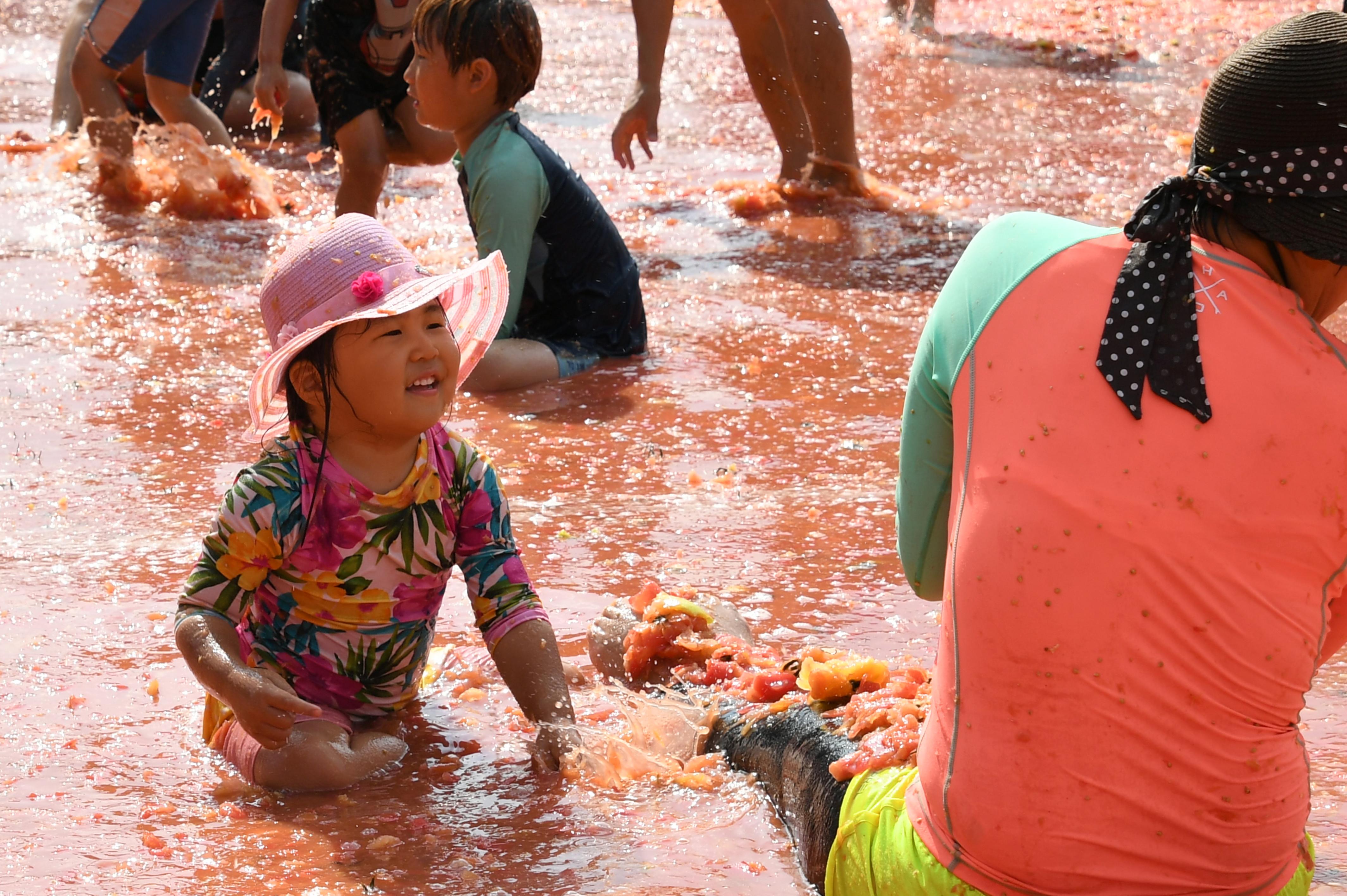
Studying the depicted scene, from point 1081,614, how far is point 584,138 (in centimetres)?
677

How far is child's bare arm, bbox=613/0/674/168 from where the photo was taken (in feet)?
17.3

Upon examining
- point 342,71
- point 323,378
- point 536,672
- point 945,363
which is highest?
point 945,363

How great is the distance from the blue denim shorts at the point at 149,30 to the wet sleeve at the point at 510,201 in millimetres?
2766

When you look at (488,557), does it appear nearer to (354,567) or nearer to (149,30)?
(354,567)

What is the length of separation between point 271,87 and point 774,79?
233 centimetres

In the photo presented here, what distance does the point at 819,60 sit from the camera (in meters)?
6.33

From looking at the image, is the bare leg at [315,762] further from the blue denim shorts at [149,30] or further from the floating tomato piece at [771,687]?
the blue denim shorts at [149,30]

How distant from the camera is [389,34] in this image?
5.44 m

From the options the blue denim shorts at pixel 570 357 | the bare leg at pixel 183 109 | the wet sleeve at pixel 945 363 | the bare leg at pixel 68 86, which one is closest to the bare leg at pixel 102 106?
the bare leg at pixel 183 109

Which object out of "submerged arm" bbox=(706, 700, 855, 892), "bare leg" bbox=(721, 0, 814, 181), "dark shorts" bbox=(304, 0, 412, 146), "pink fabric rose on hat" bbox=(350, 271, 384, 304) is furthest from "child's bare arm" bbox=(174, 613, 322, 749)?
"bare leg" bbox=(721, 0, 814, 181)

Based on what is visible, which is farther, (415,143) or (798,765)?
(415,143)

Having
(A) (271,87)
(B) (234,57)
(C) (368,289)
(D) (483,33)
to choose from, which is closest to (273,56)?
(A) (271,87)

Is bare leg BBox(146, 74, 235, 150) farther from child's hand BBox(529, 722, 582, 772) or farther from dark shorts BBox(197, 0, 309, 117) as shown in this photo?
child's hand BBox(529, 722, 582, 772)

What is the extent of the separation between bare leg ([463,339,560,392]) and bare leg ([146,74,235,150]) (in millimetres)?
3050
